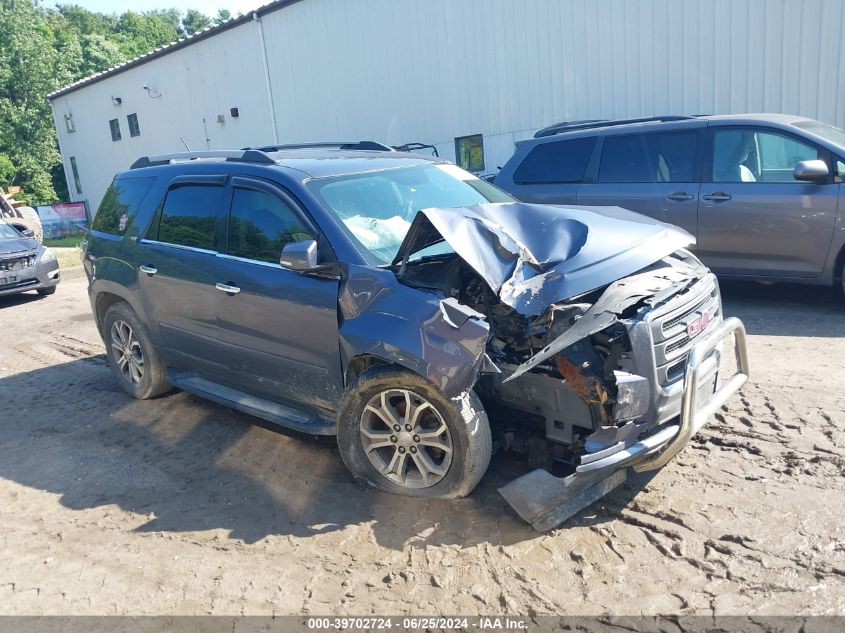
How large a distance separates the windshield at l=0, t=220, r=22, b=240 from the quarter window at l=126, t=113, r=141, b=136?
42.1 ft

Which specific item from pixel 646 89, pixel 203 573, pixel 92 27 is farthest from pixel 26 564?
pixel 92 27

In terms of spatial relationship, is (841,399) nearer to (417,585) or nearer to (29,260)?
(417,585)

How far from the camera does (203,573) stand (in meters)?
3.35

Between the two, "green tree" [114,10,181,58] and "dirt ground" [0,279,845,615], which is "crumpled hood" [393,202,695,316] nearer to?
"dirt ground" [0,279,845,615]

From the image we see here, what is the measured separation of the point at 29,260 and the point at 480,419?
10.5 m

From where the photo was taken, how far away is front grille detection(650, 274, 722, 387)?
3.29 m

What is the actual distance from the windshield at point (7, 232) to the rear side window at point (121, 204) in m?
→ 7.07

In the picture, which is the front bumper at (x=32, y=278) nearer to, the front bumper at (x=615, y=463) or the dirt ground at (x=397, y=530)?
the dirt ground at (x=397, y=530)

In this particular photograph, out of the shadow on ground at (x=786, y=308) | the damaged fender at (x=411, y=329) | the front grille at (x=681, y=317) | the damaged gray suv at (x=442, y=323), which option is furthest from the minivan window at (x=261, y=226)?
the shadow on ground at (x=786, y=308)

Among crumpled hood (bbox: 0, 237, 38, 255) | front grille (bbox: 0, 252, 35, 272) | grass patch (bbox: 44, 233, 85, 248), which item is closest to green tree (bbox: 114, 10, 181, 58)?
grass patch (bbox: 44, 233, 85, 248)

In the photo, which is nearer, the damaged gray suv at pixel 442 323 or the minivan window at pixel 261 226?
the damaged gray suv at pixel 442 323

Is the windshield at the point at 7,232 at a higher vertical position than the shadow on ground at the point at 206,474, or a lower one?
higher

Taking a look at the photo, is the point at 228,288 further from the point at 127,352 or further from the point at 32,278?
the point at 32,278

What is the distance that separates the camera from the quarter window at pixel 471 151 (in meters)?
14.2
